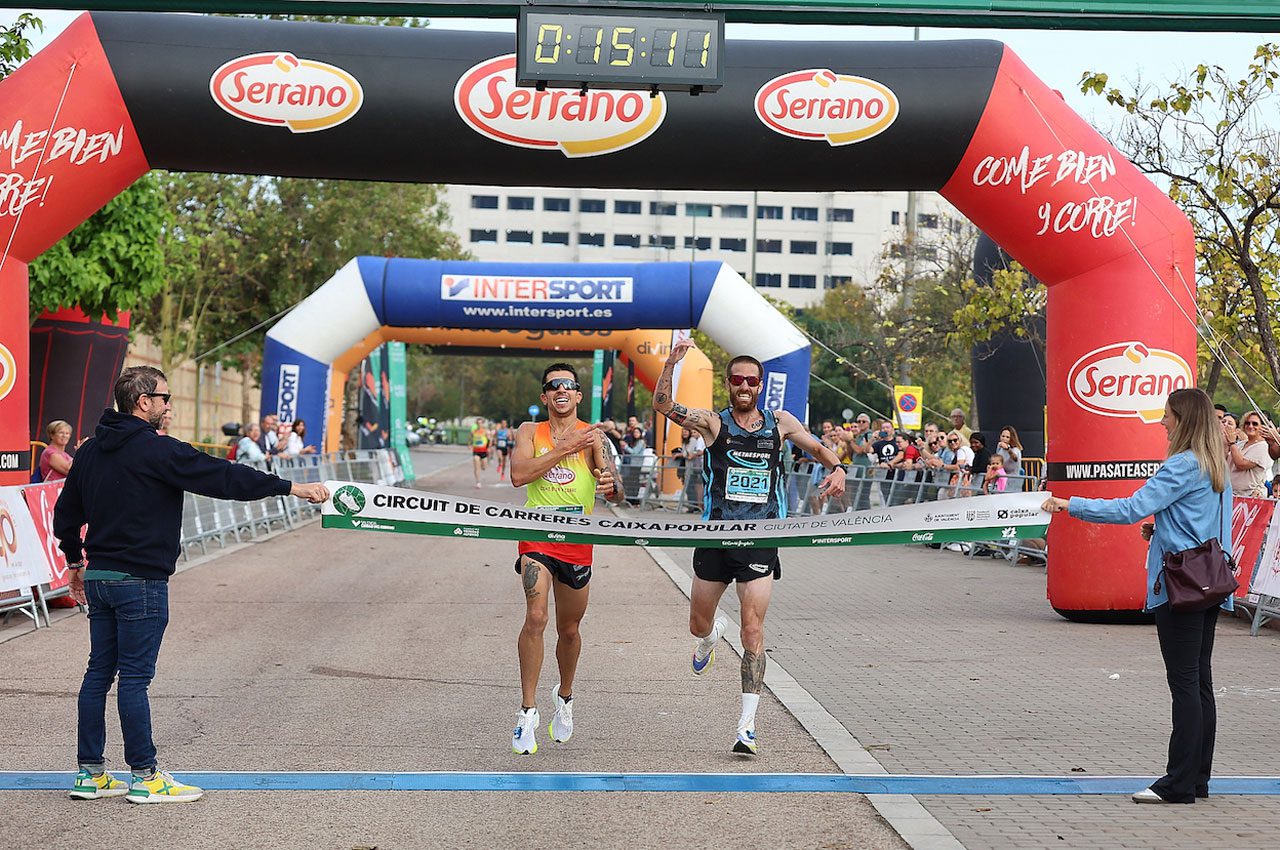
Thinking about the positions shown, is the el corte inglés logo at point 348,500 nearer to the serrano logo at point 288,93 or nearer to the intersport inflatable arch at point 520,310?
the serrano logo at point 288,93

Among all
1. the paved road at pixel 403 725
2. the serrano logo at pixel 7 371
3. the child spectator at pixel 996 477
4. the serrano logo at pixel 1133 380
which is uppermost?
the serrano logo at pixel 1133 380

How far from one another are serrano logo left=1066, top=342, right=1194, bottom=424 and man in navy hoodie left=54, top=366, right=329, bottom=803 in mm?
7607

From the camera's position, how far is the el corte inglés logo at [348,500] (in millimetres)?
7531

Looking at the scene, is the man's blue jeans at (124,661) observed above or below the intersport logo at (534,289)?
below

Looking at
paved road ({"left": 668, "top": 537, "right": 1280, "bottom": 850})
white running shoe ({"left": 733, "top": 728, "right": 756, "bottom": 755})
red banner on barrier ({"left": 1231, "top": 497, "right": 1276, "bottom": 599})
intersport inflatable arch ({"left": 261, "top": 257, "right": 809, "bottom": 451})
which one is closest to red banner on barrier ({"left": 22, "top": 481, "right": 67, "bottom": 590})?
paved road ({"left": 668, "top": 537, "right": 1280, "bottom": 850})

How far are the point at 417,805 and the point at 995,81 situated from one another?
7695 mm

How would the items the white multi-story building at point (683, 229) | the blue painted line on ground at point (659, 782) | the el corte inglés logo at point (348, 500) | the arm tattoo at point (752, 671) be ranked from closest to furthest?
the blue painted line on ground at point (659, 782)
the arm tattoo at point (752, 671)
the el corte inglés logo at point (348, 500)
the white multi-story building at point (683, 229)

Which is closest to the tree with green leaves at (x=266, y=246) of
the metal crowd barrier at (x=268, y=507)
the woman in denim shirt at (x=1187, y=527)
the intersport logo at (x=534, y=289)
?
the metal crowd barrier at (x=268, y=507)

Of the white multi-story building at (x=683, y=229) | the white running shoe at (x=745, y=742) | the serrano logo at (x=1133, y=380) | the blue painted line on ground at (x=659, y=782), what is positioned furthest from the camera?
the white multi-story building at (x=683, y=229)

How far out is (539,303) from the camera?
24984 mm

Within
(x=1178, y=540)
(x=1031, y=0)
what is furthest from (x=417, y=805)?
(x=1031, y=0)

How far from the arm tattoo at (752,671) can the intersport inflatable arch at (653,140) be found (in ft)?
16.6

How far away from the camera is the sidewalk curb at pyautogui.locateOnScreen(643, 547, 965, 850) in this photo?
566 cm

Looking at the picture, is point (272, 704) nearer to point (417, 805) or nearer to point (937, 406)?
point (417, 805)
